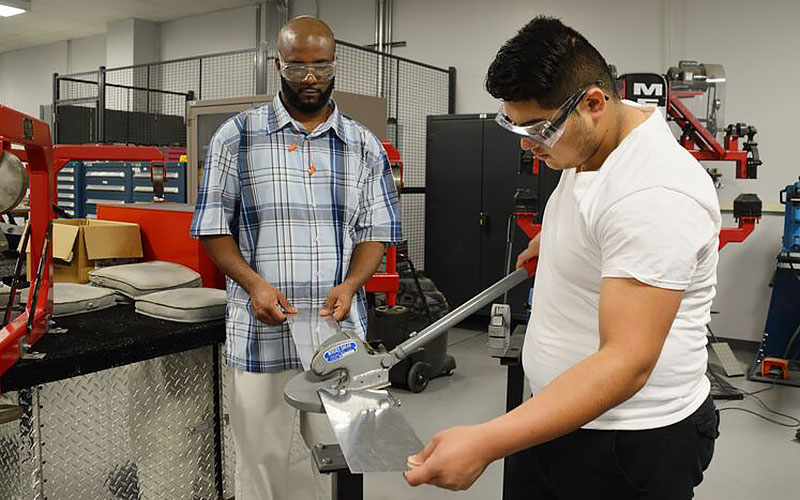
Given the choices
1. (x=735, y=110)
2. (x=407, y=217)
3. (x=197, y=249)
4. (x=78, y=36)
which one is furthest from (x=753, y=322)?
(x=78, y=36)

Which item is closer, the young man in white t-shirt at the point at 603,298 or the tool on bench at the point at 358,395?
the young man in white t-shirt at the point at 603,298

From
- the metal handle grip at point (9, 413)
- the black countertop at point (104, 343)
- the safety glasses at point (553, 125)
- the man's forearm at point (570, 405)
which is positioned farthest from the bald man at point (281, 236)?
the man's forearm at point (570, 405)

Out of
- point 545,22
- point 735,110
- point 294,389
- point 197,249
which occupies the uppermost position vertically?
point 735,110

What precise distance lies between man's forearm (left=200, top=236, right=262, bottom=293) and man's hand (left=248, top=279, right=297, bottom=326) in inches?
0.9

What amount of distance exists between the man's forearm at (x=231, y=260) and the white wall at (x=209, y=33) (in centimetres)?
683

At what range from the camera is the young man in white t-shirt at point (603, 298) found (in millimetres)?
823

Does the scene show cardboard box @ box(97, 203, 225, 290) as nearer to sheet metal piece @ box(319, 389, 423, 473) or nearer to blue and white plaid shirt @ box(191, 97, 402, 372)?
blue and white plaid shirt @ box(191, 97, 402, 372)

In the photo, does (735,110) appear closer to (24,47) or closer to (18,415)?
(18,415)

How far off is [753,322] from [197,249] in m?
4.31

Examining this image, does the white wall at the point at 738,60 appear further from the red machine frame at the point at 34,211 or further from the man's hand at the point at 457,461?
the man's hand at the point at 457,461

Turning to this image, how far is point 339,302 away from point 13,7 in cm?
822

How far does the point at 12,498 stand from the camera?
168 centimetres

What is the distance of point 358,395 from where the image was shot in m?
1.25

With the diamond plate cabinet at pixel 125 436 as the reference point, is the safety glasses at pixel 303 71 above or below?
above
